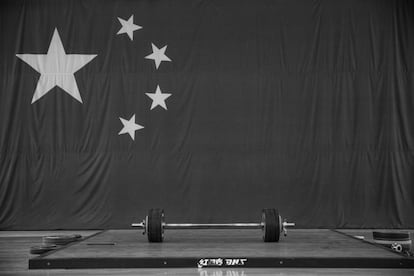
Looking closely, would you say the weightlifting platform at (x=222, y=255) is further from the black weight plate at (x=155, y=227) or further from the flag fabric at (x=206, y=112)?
the flag fabric at (x=206, y=112)

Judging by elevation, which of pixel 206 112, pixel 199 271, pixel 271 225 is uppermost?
pixel 206 112

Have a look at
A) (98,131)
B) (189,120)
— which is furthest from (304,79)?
(98,131)

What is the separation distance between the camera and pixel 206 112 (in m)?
6.70

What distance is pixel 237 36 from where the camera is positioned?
678 centimetres

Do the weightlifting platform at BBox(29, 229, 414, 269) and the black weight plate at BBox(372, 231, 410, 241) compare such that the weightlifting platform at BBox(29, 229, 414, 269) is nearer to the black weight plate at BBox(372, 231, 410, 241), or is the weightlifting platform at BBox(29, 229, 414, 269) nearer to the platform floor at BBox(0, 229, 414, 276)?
the platform floor at BBox(0, 229, 414, 276)

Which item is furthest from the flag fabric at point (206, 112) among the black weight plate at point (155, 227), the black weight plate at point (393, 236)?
the black weight plate at point (155, 227)

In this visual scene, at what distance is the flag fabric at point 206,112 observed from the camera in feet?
21.6

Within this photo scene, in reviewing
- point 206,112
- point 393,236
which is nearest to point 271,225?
point 393,236

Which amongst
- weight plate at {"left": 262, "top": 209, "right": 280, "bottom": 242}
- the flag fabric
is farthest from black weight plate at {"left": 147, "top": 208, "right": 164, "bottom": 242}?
the flag fabric

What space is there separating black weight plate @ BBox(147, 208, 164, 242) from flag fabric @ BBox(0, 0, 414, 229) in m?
2.70

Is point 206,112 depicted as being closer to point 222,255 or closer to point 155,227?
point 155,227

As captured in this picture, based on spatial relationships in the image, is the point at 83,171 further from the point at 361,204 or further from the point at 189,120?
the point at 361,204

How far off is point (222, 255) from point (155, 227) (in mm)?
900

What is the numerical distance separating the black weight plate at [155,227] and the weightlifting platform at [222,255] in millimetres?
66
